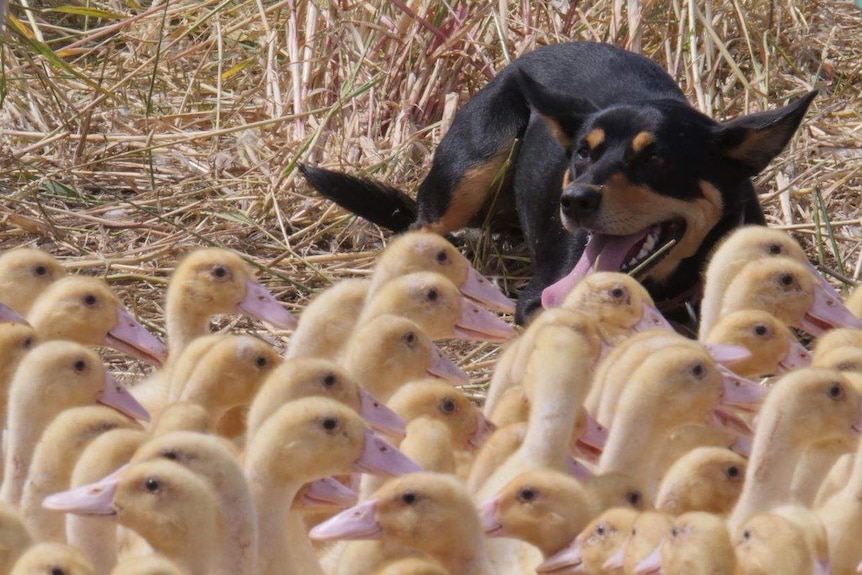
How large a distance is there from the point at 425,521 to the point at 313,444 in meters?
0.32

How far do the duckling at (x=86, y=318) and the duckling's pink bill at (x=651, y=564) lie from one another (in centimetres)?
189

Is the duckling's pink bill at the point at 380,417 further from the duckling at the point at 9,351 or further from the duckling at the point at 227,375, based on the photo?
the duckling at the point at 9,351

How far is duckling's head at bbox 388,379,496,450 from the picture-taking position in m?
3.82

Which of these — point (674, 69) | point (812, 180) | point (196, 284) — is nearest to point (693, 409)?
point (196, 284)

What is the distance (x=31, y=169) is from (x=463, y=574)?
3.65 m

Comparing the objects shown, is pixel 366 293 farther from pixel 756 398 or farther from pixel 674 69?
pixel 674 69

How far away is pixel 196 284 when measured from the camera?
14.9ft

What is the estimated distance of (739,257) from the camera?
466cm

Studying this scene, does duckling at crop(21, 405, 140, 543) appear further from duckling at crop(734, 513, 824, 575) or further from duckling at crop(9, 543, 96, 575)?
duckling at crop(734, 513, 824, 575)

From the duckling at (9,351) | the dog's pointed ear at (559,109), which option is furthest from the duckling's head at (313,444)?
the dog's pointed ear at (559,109)

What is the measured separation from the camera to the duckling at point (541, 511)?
129 inches

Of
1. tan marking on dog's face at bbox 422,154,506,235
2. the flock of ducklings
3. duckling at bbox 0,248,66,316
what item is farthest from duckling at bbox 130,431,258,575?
tan marking on dog's face at bbox 422,154,506,235

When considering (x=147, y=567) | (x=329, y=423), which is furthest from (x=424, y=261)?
(x=147, y=567)

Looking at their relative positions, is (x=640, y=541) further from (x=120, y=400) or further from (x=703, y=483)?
(x=120, y=400)
